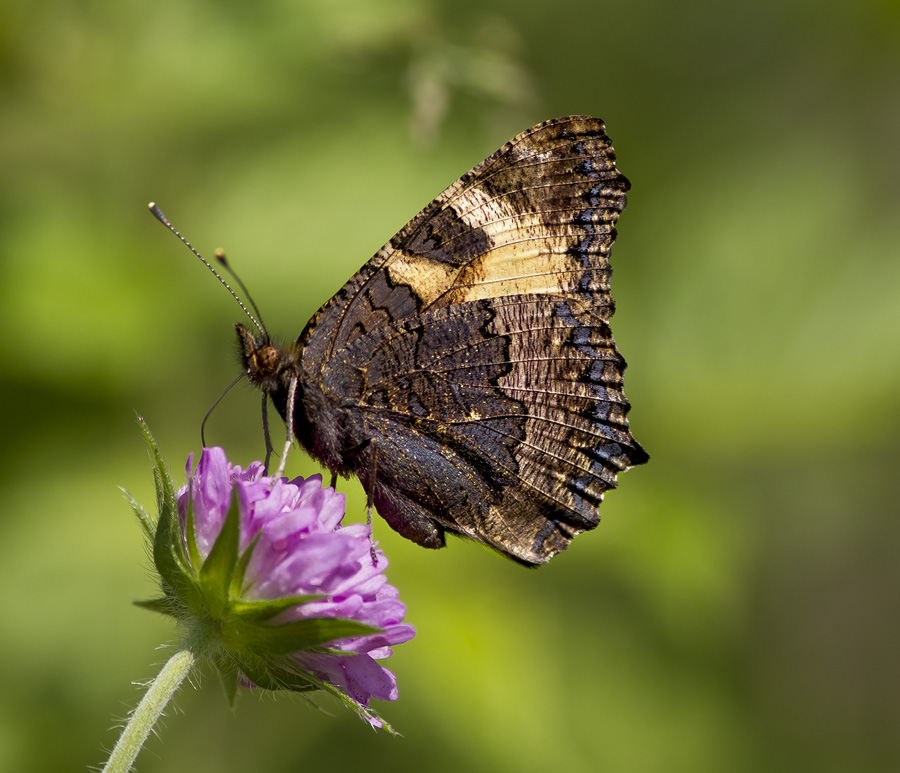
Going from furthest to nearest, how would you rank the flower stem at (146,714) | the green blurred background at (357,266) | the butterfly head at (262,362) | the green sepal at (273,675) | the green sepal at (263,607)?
the green blurred background at (357,266) < the butterfly head at (262,362) < the green sepal at (273,675) < the green sepal at (263,607) < the flower stem at (146,714)

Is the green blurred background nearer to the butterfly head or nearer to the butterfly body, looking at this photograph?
the butterfly body

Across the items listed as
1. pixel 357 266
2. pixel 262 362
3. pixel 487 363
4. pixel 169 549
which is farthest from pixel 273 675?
pixel 357 266

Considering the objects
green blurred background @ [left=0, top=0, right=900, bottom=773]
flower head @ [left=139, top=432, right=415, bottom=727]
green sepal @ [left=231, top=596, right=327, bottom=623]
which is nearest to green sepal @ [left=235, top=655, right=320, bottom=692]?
flower head @ [left=139, top=432, right=415, bottom=727]

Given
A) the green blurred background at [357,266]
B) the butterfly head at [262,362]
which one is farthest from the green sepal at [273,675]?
the green blurred background at [357,266]

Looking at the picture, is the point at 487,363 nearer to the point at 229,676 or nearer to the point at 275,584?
the point at 275,584

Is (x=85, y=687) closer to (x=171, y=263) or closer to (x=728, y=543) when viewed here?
(x=171, y=263)

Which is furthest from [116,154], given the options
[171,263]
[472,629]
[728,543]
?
[728,543]

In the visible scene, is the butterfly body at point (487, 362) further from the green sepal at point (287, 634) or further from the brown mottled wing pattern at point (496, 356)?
the green sepal at point (287, 634)
